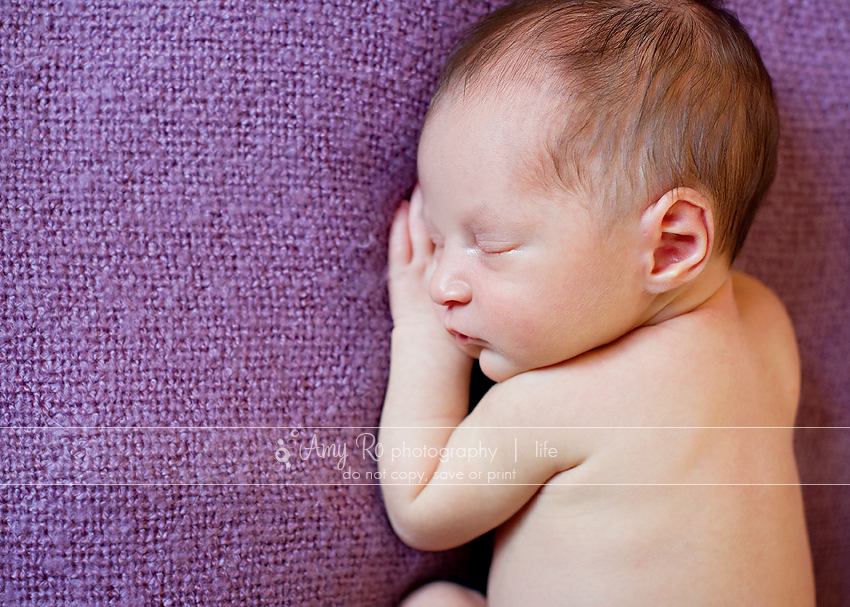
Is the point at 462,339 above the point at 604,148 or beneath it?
beneath

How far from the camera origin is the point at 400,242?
2.89ft

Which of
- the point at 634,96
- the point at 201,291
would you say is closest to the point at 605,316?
the point at 634,96

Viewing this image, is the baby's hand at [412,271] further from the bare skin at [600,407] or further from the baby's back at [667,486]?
the baby's back at [667,486]

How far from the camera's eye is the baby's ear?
690 mm

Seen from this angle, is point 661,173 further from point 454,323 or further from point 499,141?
point 454,323

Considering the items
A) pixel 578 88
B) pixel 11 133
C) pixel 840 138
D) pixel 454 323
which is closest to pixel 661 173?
pixel 578 88

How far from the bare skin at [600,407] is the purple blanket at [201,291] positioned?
0.12 meters

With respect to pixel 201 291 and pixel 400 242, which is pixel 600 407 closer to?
pixel 400 242

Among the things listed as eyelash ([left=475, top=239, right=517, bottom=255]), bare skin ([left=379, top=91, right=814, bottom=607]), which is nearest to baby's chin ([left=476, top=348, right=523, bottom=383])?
bare skin ([left=379, top=91, right=814, bottom=607])

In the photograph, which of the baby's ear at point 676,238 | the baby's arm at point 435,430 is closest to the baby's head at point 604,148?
the baby's ear at point 676,238

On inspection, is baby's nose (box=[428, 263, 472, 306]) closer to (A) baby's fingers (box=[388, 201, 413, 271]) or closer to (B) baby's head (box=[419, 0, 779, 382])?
(B) baby's head (box=[419, 0, 779, 382])

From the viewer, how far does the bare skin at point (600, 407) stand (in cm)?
72

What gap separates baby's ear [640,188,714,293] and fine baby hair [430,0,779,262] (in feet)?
0.05

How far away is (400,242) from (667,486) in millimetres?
437
